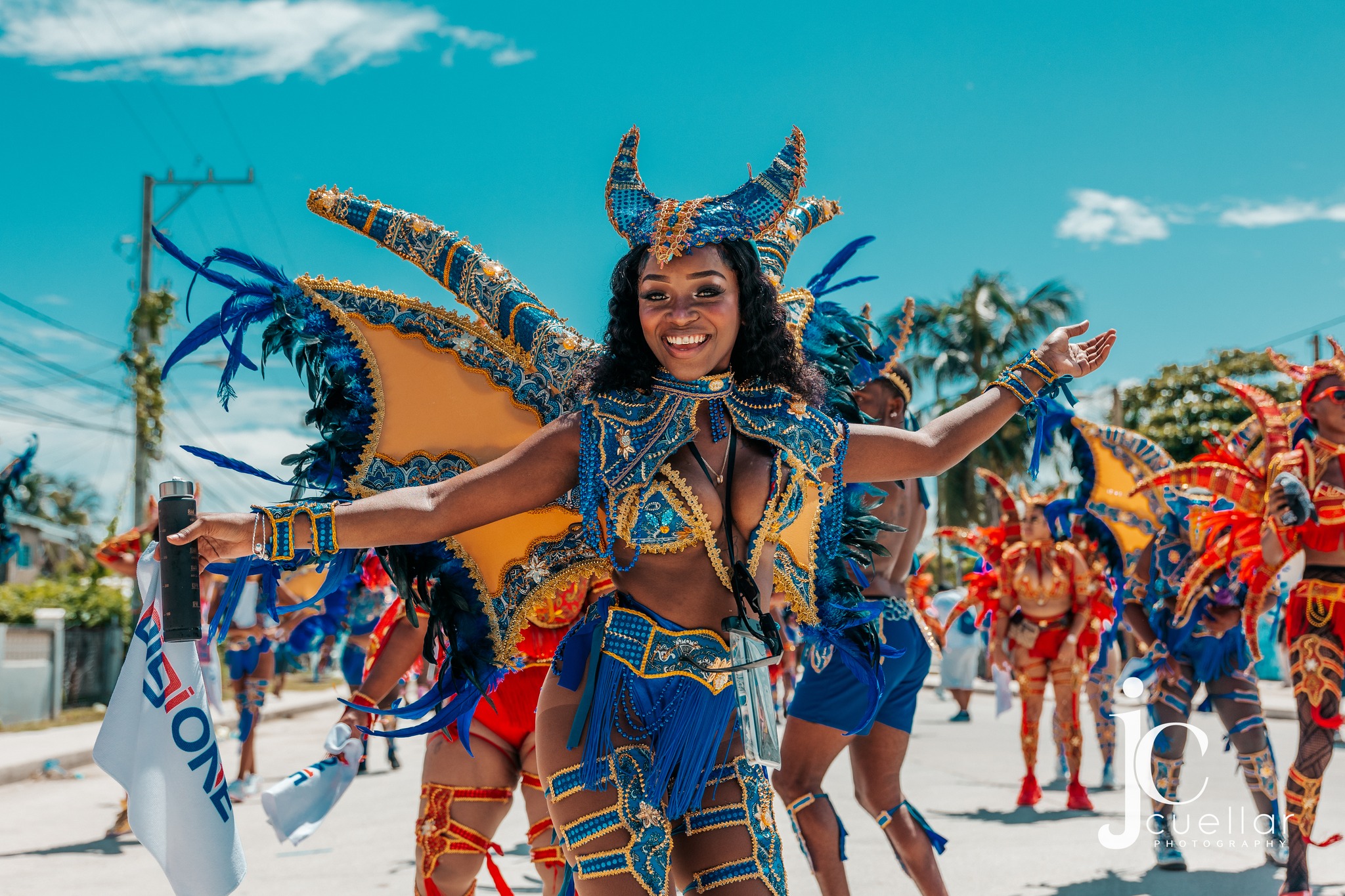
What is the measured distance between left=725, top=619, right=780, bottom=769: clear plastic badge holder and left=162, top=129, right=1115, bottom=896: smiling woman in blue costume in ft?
0.04

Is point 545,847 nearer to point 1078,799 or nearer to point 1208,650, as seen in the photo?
point 1208,650

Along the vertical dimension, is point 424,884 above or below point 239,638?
below

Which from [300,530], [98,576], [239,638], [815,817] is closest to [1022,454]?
[98,576]

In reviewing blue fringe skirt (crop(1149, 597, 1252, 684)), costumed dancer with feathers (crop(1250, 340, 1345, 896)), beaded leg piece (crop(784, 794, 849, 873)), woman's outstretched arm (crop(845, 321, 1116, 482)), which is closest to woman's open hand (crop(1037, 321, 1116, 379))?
woman's outstretched arm (crop(845, 321, 1116, 482))

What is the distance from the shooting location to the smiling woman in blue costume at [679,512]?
9.51 ft

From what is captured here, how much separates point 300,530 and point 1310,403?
4.88 m

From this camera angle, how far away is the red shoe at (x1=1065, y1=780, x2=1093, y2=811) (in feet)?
28.2

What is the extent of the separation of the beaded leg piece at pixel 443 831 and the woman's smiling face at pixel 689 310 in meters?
1.86

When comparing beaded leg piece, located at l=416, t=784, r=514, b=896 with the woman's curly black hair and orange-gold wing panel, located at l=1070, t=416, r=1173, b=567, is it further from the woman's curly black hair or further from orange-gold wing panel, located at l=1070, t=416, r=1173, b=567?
orange-gold wing panel, located at l=1070, t=416, r=1173, b=567

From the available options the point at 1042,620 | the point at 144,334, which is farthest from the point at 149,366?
the point at 1042,620

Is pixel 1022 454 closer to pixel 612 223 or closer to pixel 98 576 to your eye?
pixel 98 576

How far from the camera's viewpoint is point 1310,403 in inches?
228

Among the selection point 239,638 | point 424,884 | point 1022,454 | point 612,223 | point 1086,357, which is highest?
point 1022,454

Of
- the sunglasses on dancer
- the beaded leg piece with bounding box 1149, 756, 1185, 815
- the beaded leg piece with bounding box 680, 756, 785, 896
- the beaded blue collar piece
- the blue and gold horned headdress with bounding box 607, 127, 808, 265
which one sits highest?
the blue and gold horned headdress with bounding box 607, 127, 808, 265
